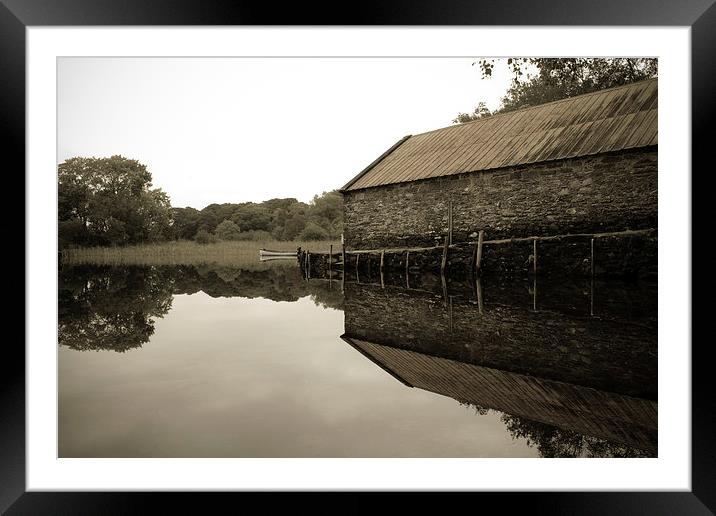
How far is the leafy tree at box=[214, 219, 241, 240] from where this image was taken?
14.0m

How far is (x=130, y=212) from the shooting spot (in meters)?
11.2

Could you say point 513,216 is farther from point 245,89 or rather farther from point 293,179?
point 245,89

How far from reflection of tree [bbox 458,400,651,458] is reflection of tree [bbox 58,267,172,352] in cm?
462

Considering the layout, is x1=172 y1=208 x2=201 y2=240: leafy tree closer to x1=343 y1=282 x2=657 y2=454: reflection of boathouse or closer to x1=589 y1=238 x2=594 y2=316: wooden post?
x1=343 y1=282 x2=657 y2=454: reflection of boathouse

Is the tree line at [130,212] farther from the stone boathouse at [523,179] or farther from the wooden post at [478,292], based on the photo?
the wooden post at [478,292]

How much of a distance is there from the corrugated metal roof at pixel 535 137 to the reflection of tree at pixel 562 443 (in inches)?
348

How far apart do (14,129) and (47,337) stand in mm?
1129

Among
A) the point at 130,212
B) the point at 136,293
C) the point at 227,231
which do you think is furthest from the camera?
the point at 227,231

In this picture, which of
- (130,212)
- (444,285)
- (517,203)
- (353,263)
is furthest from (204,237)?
(517,203)

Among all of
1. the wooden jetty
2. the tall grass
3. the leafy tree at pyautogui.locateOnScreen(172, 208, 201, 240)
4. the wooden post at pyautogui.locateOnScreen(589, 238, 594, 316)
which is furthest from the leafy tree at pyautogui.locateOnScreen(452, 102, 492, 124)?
the leafy tree at pyautogui.locateOnScreen(172, 208, 201, 240)

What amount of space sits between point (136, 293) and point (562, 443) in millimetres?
10195

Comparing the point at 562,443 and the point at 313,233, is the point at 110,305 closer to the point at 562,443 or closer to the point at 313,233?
the point at 562,443
